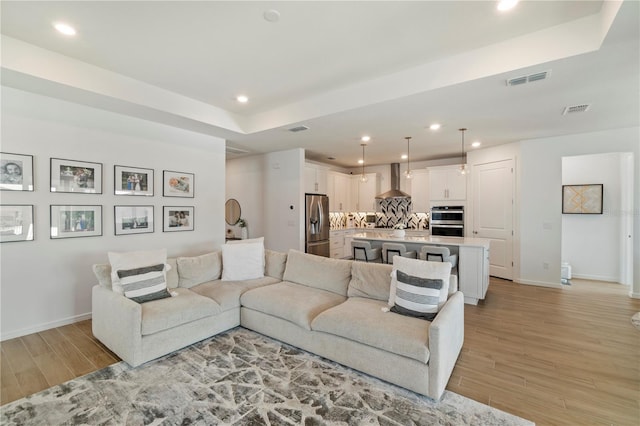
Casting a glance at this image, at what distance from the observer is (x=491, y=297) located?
4.79 meters

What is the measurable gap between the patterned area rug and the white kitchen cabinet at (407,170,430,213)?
5660 millimetres

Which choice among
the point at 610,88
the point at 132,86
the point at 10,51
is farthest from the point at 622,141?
the point at 10,51

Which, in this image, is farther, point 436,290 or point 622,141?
point 622,141

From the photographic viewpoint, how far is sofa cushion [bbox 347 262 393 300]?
3090mm

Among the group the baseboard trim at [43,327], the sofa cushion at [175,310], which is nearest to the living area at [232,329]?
the baseboard trim at [43,327]

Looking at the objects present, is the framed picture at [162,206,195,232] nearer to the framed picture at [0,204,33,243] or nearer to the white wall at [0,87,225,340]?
the white wall at [0,87,225,340]

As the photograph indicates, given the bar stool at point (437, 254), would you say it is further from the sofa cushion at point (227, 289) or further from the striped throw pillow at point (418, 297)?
the sofa cushion at point (227, 289)

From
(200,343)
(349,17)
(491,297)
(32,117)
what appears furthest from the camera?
(491,297)

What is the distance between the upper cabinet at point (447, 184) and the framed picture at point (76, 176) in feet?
21.9

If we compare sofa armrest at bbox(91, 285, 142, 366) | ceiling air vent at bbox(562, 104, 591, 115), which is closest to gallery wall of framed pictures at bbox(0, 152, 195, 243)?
sofa armrest at bbox(91, 285, 142, 366)

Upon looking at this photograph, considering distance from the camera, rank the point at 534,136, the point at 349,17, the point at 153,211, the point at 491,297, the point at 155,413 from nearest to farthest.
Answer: the point at 155,413 < the point at 349,17 < the point at 153,211 < the point at 491,297 < the point at 534,136

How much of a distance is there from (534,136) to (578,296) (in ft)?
9.56

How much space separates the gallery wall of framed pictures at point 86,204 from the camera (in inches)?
128

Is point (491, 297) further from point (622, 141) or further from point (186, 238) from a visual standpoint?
point (186, 238)
